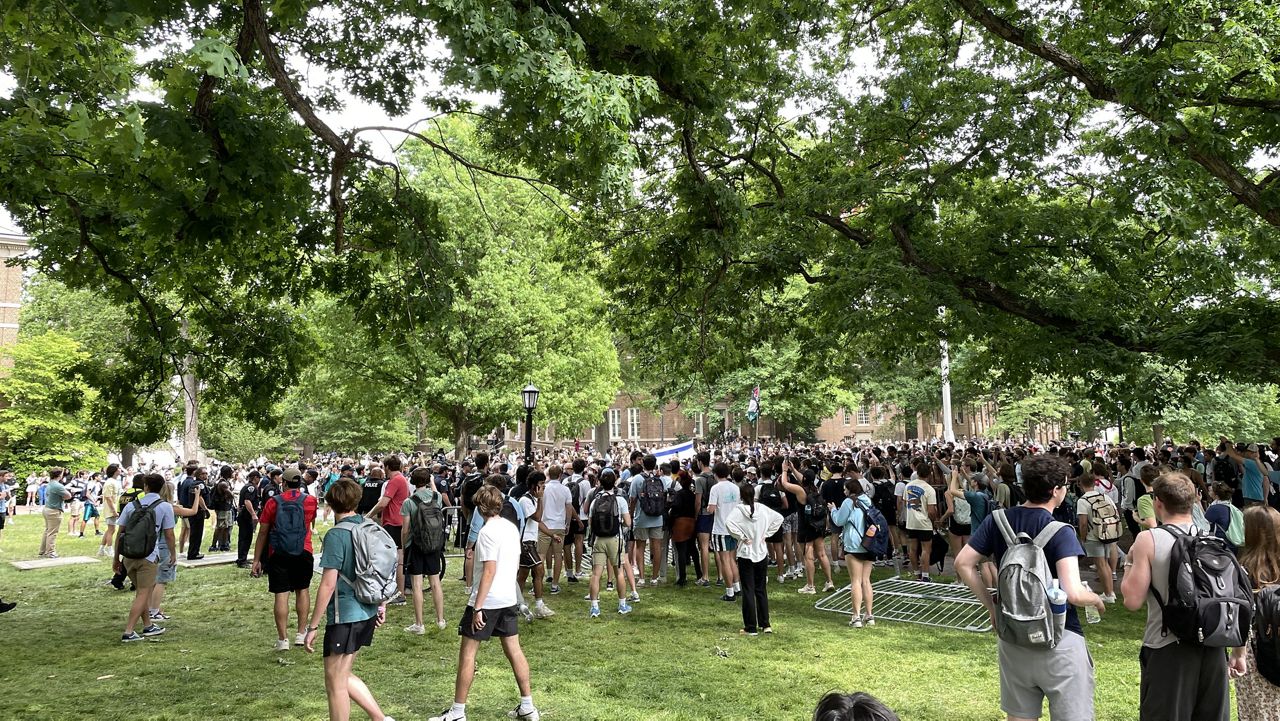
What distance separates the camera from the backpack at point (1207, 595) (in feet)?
12.9

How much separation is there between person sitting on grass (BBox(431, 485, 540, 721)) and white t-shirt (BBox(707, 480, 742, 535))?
466 centimetres

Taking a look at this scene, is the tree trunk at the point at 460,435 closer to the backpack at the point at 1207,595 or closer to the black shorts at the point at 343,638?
the black shorts at the point at 343,638

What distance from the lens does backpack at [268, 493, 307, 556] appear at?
8.09 m

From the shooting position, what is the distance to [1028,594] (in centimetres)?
399

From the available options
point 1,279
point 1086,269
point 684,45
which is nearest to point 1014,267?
point 1086,269

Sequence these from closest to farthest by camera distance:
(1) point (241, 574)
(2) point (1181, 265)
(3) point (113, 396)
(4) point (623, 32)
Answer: (4) point (623, 32) < (3) point (113, 396) < (2) point (1181, 265) < (1) point (241, 574)

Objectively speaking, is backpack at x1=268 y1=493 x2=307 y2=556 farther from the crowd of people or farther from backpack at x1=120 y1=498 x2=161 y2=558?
backpack at x1=120 y1=498 x2=161 y2=558

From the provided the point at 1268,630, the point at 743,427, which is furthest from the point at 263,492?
the point at 743,427

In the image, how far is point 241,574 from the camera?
13.9 m

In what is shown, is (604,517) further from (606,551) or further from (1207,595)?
(1207,595)

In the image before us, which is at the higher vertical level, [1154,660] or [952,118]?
[952,118]

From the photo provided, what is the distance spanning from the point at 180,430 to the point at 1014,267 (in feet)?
155

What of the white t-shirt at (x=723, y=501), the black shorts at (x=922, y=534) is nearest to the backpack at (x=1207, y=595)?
the white t-shirt at (x=723, y=501)

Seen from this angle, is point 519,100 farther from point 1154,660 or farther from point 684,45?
point 1154,660
